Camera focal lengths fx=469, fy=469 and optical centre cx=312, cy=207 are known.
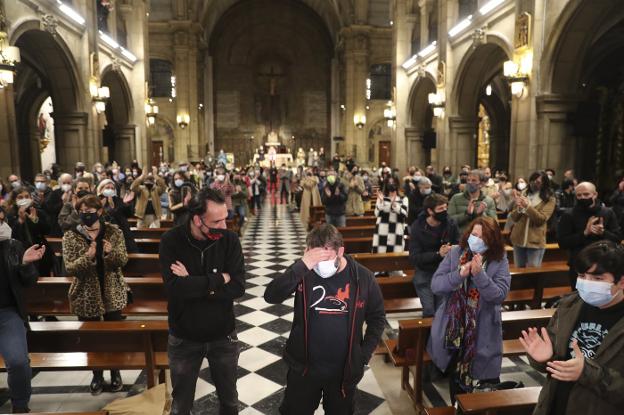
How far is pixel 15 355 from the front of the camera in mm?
3629

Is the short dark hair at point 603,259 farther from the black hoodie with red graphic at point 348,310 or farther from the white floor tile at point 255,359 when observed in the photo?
the white floor tile at point 255,359

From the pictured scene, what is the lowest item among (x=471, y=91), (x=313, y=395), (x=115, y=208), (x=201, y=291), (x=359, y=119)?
(x=313, y=395)

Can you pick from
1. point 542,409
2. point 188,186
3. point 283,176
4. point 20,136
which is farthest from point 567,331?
point 20,136

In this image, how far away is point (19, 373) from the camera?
3635 mm

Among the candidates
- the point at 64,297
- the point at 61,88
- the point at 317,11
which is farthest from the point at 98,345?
the point at 317,11

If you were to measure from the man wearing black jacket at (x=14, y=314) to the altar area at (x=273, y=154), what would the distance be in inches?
920

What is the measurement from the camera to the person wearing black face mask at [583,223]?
5.31 metres

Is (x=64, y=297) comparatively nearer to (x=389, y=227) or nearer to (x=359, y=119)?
(x=389, y=227)

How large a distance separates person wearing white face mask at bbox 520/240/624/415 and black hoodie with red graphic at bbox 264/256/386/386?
0.95 m

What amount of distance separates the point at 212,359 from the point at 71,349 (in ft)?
5.25

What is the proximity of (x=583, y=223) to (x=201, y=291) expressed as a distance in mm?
4525

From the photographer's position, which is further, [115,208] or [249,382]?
[115,208]

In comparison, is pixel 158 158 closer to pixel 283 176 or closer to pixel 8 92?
pixel 283 176

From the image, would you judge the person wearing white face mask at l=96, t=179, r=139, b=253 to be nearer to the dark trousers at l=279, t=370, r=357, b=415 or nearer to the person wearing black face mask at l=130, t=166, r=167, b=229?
the person wearing black face mask at l=130, t=166, r=167, b=229
